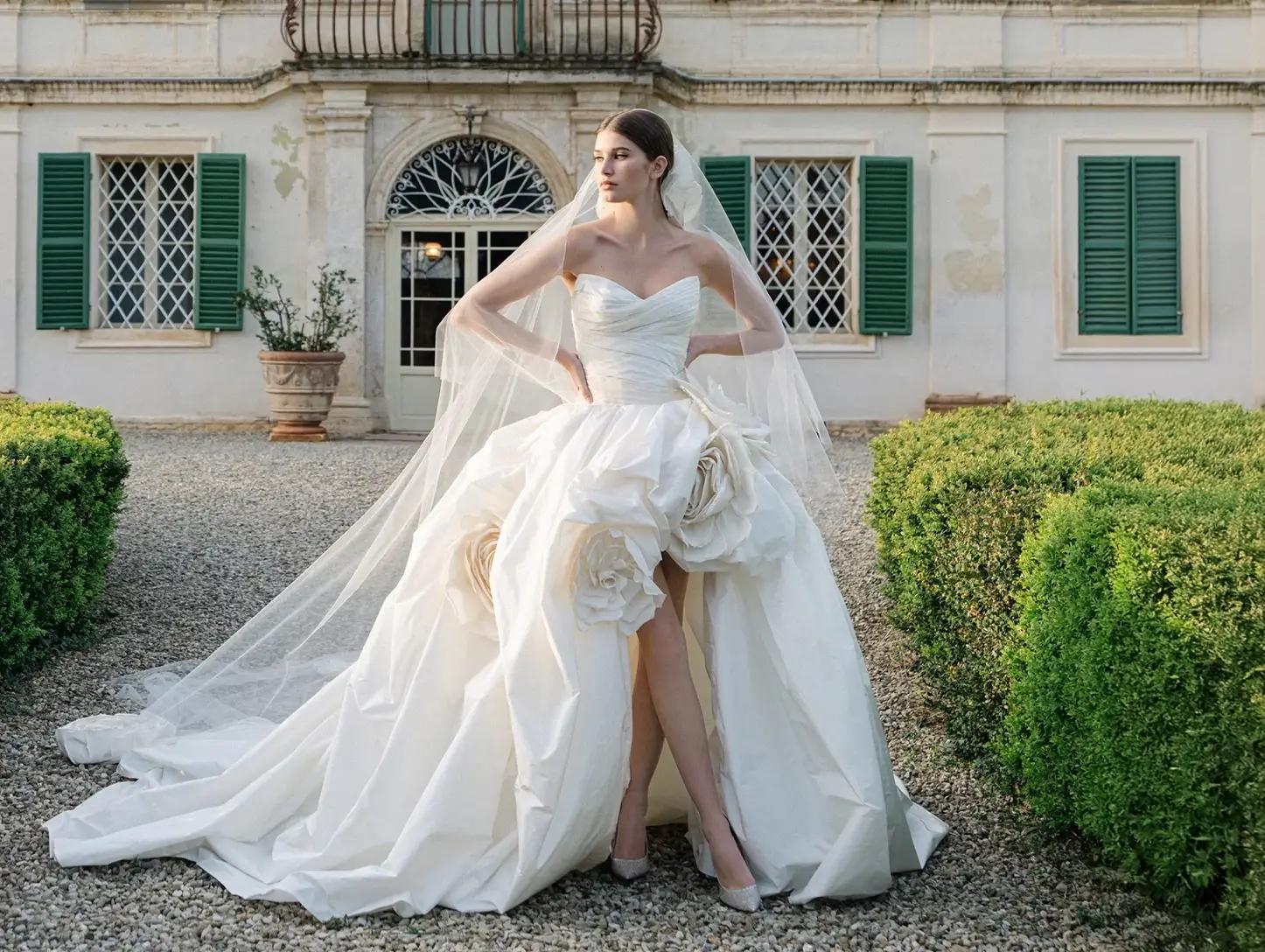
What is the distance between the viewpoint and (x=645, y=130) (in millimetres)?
3113

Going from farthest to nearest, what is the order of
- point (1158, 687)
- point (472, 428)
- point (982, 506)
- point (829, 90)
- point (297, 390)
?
point (829, 90) → point (297, 390) → point (982, 506) → point (472, 428) → point (1158, 687)

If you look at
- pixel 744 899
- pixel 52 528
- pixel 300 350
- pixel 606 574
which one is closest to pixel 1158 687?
pixel 744 899

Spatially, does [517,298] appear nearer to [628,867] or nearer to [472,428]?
[472,428]

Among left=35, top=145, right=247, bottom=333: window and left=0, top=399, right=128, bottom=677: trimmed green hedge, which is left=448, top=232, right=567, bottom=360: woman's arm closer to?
left=0, top=399, right=128, bottom=677: trimmed green hedge

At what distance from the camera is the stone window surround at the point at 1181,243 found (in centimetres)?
1252

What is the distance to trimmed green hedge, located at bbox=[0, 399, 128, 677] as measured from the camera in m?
4.34

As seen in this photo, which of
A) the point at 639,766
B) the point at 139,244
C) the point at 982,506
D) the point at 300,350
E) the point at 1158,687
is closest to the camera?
the point at 1158,687

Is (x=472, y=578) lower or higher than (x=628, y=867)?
higher

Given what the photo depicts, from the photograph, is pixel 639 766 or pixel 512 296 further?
pixel 512 296

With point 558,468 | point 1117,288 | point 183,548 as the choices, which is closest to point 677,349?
point 558,468

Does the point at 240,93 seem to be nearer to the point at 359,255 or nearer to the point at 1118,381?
the point at 359,255

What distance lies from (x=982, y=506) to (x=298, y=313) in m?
9.66

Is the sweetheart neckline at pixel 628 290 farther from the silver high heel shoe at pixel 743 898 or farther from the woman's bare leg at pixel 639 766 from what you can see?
the silver high heel shoe at pixel 743 898

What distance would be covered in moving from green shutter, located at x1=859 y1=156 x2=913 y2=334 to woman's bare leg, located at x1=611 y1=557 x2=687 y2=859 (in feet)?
31.9
